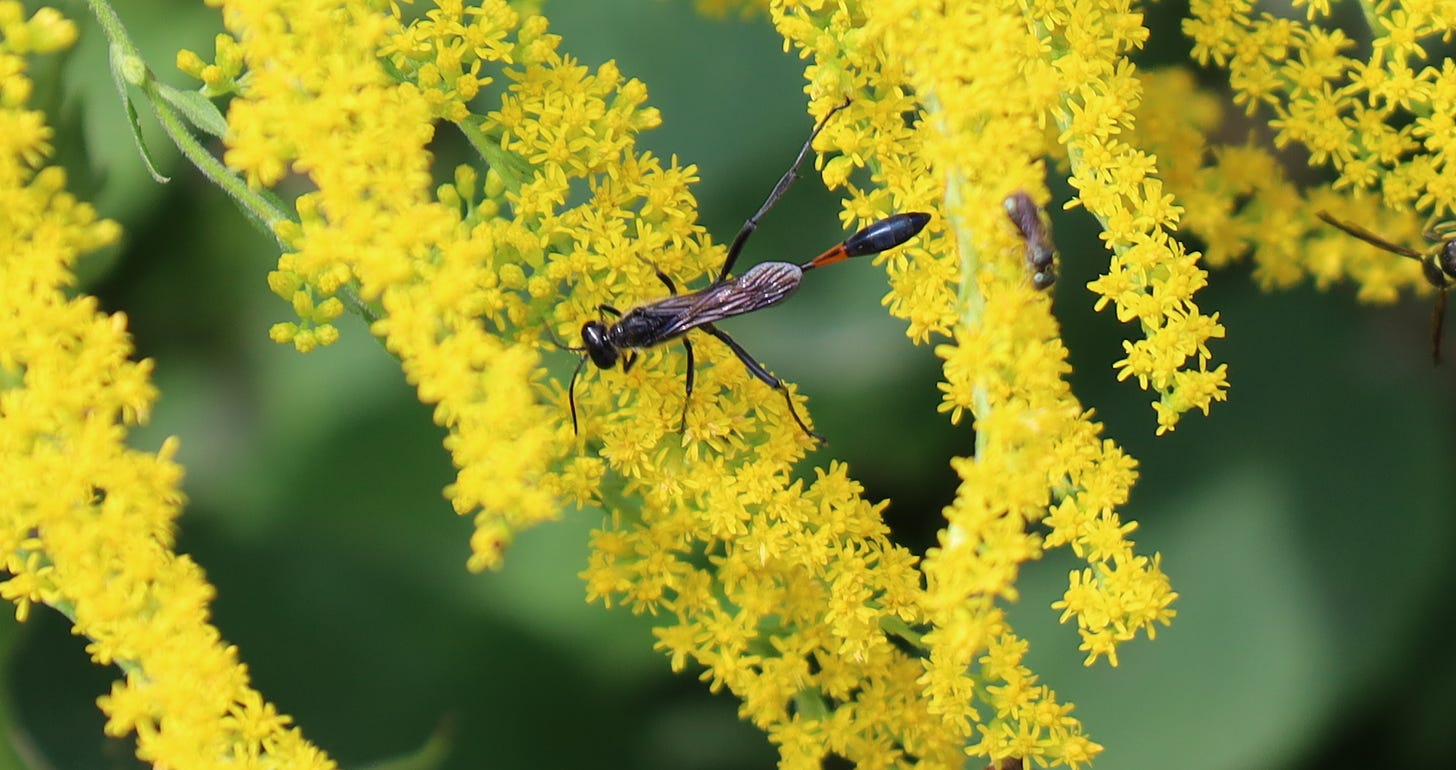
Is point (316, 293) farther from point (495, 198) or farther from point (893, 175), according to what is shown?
point (893, 175)

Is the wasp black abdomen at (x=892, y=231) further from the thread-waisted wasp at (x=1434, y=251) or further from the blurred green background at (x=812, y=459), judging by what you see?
the blurred green background at (x=812, y=459)

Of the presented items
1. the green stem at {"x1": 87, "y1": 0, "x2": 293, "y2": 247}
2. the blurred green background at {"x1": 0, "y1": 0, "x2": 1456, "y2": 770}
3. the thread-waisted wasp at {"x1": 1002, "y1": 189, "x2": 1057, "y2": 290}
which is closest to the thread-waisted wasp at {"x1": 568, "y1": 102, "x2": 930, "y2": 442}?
the thread-waisted wasp at {"x1": 1002, "y1": 189, "x2": 1057, "y2": 290}

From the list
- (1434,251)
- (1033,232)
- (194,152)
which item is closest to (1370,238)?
(1434,251)

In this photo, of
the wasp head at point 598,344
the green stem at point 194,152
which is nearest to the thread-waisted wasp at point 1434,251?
the wasp head at point 598,344

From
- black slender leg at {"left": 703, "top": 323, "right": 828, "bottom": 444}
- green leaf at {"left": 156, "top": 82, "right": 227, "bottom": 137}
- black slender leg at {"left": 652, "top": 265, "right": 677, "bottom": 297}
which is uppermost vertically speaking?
green leaf at {"left": 156, "top": 82, "right": 227, "bottom": 137}

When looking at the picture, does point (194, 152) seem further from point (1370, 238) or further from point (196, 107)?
point (1370, 238)

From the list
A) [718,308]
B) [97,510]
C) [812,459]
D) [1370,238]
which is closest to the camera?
[97,510]

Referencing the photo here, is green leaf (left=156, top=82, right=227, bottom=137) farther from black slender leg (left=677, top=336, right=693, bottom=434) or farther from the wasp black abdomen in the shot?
the wasp black abdomen

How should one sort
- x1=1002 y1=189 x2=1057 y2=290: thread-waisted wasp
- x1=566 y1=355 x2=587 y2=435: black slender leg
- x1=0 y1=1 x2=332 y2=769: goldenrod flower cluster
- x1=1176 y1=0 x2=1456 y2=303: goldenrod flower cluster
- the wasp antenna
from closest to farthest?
x1=0 y1=1 x2=332 y2=769: goldenrod flower cluster, x1=1002 y1=189 x2=1057 y2=290: thread-waisted wasp, x1=566 y1=355 x2=587 y2=435: black slender leg, x1=1176 y1=0 x2=1456 y2=303: goldenrod flower cluster, the wasp antenna
